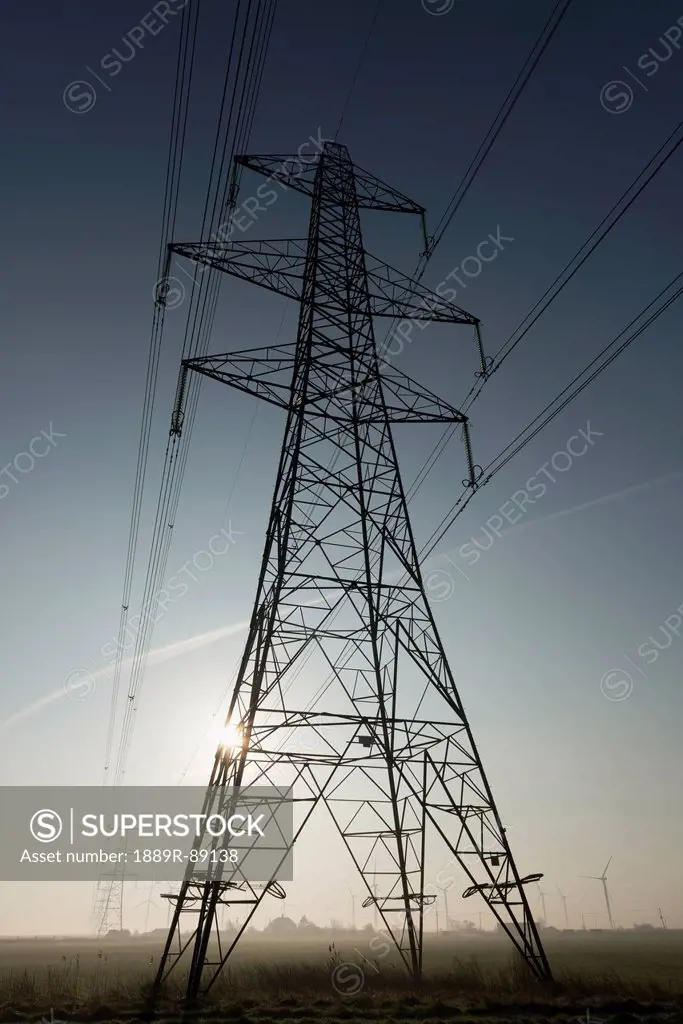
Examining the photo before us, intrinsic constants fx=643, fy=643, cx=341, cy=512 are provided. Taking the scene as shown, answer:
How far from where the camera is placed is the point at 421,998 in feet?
44.0

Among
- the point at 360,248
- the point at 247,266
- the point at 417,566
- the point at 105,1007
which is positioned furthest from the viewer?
the point at 360,248

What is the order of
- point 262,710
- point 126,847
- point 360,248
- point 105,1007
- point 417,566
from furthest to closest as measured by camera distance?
point 126,847 → point 360,248 → point 417,566 → point 262,710 → point 105,1007

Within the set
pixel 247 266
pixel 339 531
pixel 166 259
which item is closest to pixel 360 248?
pixel 247 266

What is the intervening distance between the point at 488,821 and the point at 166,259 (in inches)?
714

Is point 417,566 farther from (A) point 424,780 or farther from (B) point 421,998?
(B) point 421,998

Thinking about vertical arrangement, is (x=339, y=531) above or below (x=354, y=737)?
above

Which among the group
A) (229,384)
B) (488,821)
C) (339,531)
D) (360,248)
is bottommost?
Result: (488,821)

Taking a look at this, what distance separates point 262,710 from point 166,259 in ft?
44.6

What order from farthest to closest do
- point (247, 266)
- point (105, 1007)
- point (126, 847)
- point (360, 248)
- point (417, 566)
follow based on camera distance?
point (126, 847)
point (360, 248)
point (247, 266)
point (417, 566)
point (105, 1007)

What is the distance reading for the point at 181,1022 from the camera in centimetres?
1170

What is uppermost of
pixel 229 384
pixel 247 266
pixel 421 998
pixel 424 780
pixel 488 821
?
pixel 247 266

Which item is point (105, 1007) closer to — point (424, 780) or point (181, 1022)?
point (181, 1022)

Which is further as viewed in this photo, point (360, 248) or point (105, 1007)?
point (360, 248)

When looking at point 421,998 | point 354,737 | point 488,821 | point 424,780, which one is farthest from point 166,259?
point 421,998
